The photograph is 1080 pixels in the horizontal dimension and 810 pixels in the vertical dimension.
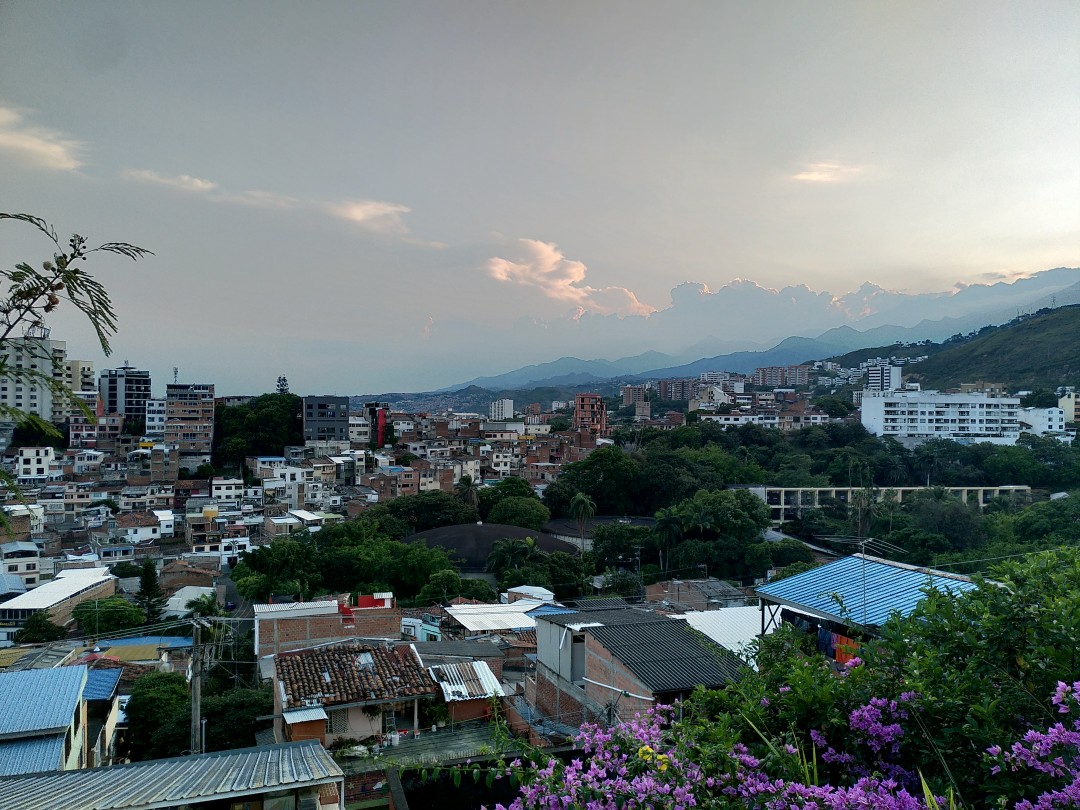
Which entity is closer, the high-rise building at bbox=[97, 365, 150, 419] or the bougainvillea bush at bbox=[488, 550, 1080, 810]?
the bougainvillea bush at bbox=[488, 550, 1080, 810]

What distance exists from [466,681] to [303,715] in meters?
1.71

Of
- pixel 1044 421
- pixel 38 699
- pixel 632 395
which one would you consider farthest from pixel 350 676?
pixel 632 395

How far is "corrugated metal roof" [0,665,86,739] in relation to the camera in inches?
212

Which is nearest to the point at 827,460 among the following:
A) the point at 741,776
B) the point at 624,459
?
the point at 624,459

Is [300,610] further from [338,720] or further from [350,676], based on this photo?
[338,720]

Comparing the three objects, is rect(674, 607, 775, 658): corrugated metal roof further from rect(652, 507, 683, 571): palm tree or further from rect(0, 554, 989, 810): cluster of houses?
rect(652, 507, 683, 571): palm tree

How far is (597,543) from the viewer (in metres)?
22.4

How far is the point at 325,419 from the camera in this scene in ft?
128

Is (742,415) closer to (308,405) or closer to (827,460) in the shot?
(827,460)

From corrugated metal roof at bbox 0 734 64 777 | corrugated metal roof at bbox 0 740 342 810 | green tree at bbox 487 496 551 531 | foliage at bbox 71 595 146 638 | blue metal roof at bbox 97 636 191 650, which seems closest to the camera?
corrugated metal roof at bbox 0 740 342 810

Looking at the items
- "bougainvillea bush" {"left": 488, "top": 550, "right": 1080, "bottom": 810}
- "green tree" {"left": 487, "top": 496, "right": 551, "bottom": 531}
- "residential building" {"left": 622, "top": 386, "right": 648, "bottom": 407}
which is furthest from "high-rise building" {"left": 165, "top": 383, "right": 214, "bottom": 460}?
"residential building" {"left": 622, "top": 386, "right": 648, "bottom": 407}

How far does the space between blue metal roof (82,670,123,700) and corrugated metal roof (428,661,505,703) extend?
11.0 ft

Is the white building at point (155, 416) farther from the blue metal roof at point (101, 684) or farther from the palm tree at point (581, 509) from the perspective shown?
the blue metal roof at point (101, 684)

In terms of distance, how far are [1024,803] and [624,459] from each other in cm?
2705
